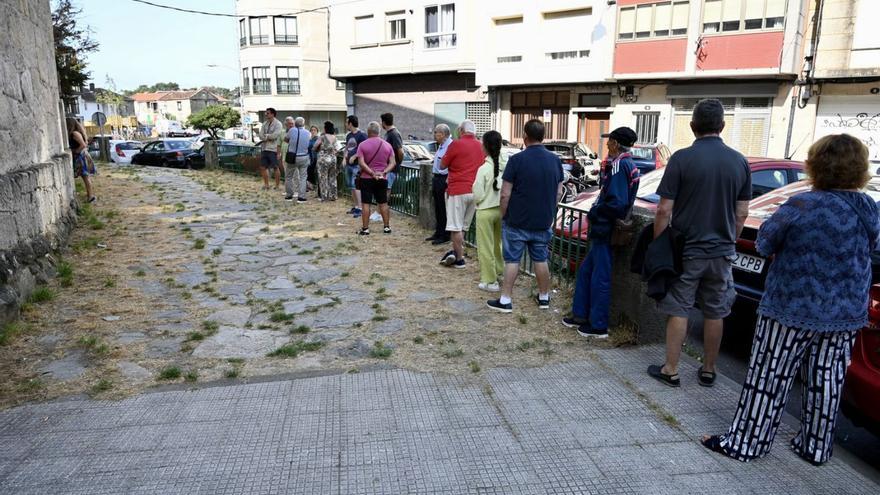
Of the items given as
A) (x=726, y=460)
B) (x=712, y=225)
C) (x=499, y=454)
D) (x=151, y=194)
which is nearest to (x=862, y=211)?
(x=712, y=225)

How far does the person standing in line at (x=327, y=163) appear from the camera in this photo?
12.1 m

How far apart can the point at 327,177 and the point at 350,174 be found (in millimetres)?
1155

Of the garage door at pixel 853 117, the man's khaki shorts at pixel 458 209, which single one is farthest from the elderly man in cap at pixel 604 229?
the garage door at pixel 853 117

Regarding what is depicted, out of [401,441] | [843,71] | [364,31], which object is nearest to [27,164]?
[401,441]

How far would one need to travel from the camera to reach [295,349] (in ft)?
15.4

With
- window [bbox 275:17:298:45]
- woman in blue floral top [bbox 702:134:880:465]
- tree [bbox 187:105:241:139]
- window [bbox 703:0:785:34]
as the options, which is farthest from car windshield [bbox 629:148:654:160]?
tree [bbox 187:105:241:139]

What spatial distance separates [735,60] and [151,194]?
19.7m

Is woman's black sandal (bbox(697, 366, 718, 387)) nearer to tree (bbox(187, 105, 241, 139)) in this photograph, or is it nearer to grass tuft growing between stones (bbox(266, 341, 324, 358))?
grass tuft growing between stones (bbox(266, 341, 324, 358))

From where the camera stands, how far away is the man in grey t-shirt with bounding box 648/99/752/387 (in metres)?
3.75

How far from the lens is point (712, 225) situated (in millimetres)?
3787

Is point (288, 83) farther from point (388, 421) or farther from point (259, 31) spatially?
point (388, 421)

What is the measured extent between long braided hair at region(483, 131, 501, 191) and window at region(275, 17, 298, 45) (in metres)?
40.9

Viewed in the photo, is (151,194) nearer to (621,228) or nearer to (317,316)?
(317,316)

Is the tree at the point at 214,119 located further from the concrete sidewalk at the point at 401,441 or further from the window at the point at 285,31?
the concrete sidewalk at the point at 401,441
